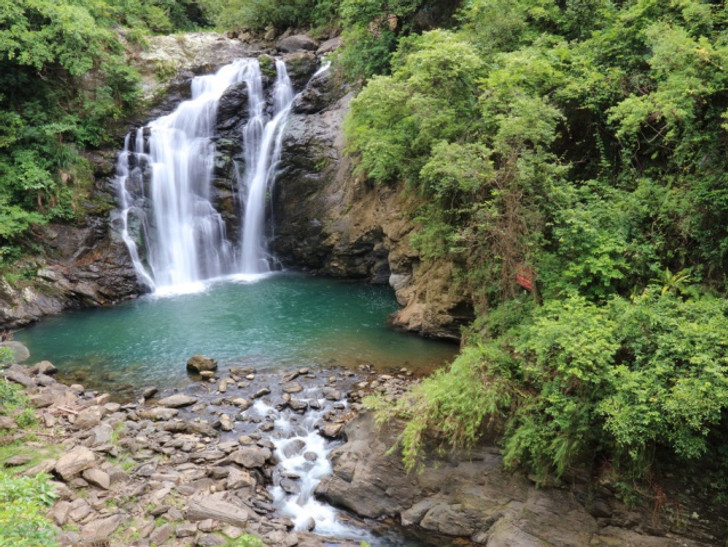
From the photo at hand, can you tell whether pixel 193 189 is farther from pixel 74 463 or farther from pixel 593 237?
pixel 593 237

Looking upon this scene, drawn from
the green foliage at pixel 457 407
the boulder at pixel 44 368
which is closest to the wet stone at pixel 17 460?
the boulder at pixel 44 368

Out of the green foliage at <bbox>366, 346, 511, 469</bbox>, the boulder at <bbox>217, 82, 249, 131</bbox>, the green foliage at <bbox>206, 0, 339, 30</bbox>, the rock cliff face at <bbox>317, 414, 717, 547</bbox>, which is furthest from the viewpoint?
the green foliage at <bbox>206, 0, 339, 30</bbox>

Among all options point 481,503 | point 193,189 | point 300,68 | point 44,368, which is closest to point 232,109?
point 300,68

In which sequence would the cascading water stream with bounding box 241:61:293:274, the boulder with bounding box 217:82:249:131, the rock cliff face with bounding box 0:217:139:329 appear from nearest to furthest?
1. the rock cliff face with bounding box 0:217:139:329
2. the cascading water stream with bounding box 241:61:293:274
3. the boulder with bounding box 217:82:249:131

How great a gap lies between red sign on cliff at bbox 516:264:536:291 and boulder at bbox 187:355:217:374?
7.17 metres

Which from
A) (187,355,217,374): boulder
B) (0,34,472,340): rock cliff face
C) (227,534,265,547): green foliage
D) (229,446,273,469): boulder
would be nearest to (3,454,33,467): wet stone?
(229,446,273,469): boulder

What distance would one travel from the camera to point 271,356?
11891 mm

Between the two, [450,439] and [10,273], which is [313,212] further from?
[450,439]

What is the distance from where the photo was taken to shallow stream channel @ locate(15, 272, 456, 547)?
7949mm

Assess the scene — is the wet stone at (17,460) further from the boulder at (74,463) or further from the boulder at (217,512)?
the boulder at (217,512)

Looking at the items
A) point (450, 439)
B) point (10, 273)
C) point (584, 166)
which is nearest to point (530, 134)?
point (584, 166)

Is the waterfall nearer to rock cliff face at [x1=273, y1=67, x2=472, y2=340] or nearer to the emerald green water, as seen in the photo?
rock cliff face at [x1=273, y1=67, x2=472, y2=340]

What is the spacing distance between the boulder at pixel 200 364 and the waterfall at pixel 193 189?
732 centimetres

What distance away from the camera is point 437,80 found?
9695 millimetres
